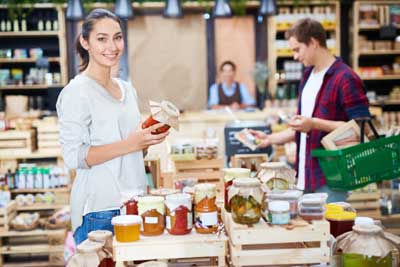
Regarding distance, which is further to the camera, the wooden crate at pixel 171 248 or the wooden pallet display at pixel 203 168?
the wooden pallet display at pixel 203 168

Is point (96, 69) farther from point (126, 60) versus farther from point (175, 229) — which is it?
point (126, 60)

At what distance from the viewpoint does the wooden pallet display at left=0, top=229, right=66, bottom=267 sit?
4.89m

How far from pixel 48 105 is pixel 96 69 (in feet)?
18.3

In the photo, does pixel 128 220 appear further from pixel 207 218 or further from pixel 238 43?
pixel 238 43

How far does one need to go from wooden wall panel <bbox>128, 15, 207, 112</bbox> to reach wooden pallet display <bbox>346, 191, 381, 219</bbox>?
4304 mm

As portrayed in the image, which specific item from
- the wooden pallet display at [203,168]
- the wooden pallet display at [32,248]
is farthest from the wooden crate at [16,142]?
the wooden pallet display at [203,168]

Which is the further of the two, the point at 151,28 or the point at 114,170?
the point at 151,28

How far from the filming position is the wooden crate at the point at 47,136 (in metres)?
5.58

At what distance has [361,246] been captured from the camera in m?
1.90

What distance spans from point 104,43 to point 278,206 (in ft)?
3.61

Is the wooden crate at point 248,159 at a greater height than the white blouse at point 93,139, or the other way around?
the white blouse at point 93,139

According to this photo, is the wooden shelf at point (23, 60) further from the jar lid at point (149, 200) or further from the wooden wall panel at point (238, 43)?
the jar lid at point (149, 200)

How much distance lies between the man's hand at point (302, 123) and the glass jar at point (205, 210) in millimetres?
1306

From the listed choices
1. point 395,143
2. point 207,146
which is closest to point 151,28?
point 207,146
